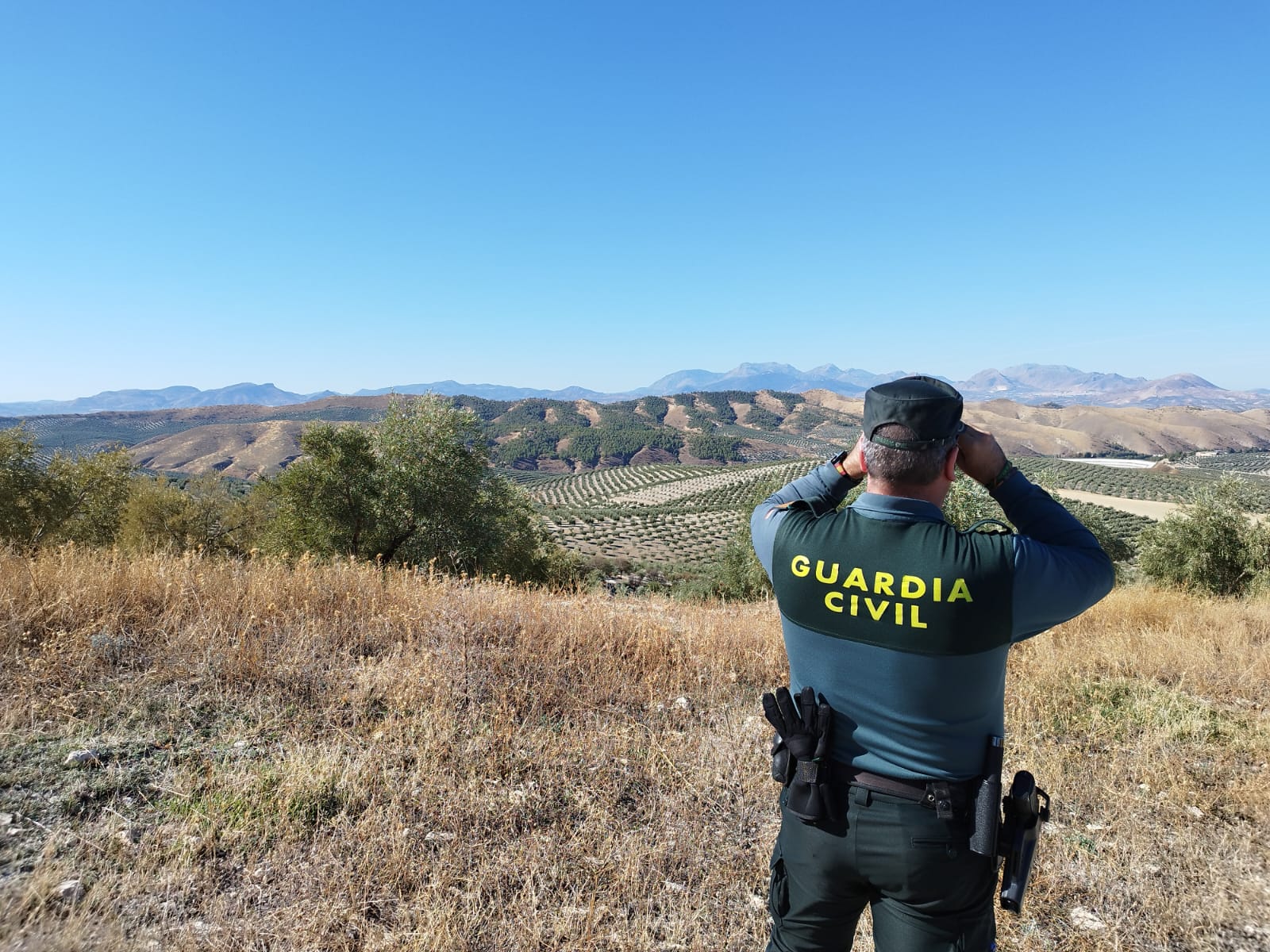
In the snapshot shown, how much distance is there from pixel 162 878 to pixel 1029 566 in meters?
4.14

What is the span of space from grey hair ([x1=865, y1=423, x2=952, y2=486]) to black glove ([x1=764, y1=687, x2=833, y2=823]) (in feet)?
2.68

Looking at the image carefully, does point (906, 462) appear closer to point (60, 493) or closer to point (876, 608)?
point (876, 608)

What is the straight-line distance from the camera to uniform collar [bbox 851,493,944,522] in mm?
1999

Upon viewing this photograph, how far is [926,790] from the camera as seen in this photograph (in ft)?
6.32

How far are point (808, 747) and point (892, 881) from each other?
1.46 feet

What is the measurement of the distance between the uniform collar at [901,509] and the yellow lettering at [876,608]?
288 mm

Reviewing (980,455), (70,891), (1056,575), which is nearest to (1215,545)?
(980,455)

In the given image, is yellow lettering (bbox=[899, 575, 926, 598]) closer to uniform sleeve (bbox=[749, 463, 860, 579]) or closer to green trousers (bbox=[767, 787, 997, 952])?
uniform sleeve (bbox=[749, 463, 860, 579])

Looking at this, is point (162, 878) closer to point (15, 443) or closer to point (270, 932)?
point (270, 932)

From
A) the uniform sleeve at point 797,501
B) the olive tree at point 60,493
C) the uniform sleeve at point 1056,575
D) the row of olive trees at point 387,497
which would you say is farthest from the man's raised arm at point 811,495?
the olive tree at point 60,493

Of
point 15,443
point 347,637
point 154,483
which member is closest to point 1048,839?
point 347,637

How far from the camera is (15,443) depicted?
24234mm

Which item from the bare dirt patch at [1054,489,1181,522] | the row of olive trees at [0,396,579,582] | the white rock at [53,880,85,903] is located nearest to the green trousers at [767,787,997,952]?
the white rock at [53,880,85,903]

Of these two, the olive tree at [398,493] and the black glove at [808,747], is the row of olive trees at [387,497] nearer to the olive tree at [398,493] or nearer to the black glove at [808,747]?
the olive tree at [398,493]
